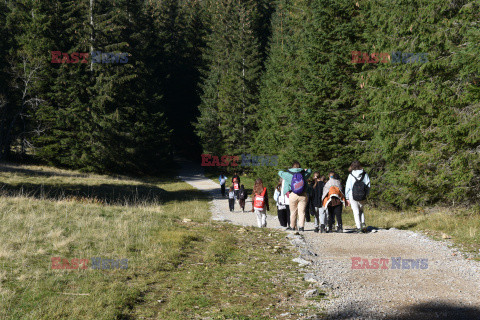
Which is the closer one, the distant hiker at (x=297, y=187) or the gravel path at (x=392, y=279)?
the gravel path at (x=392, y=279)

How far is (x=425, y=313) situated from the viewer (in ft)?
14.3

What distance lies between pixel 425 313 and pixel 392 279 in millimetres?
1398

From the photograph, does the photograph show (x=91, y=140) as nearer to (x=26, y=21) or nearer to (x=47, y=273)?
(x=26, y=21)

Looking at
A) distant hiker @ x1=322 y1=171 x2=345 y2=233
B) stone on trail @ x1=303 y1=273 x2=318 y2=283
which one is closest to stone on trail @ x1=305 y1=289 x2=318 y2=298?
stone on trail @ x1=303 y1=273 x2=318 y2=283

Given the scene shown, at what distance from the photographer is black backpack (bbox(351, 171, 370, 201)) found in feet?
31.0

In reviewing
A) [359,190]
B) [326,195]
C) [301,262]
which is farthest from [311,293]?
[326,195]

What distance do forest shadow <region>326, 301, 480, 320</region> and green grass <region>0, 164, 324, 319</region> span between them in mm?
632

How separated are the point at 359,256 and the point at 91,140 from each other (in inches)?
1334

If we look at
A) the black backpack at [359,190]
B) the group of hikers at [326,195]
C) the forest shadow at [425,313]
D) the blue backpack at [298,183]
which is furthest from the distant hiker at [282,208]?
the forest shadow at [425,313]

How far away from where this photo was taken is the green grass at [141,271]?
4.84 meters

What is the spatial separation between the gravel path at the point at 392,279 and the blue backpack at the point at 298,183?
133cm

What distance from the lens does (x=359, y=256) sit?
7.23 m

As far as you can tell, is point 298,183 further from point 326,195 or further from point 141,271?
point 141,271

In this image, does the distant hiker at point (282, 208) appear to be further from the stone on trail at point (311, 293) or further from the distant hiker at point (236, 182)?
the distant hiker at point (236, 182)
